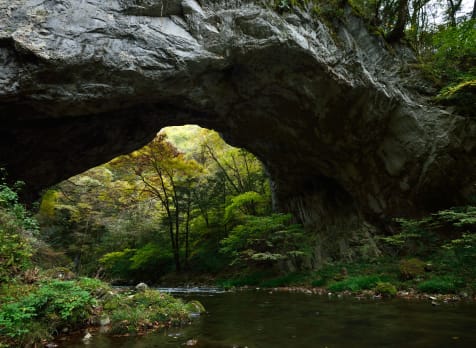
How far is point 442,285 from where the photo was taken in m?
8.41

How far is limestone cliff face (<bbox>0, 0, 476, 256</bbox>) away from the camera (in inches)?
325

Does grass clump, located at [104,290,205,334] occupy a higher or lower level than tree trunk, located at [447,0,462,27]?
lower

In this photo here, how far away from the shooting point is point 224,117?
12578mm

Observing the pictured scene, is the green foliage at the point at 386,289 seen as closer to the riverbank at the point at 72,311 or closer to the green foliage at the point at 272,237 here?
the green foliage at the point at 272,237

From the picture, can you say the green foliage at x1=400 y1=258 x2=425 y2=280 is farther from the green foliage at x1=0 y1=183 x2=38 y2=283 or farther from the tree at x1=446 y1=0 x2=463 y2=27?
the tree at x1=446 y1=0 x2=463 y2=27

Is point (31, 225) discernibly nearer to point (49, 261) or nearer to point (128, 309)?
point (128, 309)

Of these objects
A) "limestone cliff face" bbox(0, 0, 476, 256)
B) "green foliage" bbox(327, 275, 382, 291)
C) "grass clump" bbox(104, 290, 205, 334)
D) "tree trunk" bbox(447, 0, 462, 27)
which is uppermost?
"tree trunk" bbox(447, 0, 462, 27)

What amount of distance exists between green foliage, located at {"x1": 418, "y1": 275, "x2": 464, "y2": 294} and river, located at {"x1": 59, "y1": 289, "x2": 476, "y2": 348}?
1.49 metres

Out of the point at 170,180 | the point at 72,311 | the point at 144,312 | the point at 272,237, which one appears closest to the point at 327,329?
the point at 144,312

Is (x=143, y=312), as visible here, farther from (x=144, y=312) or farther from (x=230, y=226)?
(x=230, y=226)

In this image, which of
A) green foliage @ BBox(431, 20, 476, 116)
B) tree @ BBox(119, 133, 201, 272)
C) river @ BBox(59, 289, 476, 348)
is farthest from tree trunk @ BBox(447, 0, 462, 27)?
tree @ BBox(119, 133, 201, 272)

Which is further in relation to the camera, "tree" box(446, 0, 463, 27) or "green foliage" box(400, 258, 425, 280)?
"tree" box(446, 0, 463, 27)

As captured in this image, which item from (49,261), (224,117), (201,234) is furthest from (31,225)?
(201,234)

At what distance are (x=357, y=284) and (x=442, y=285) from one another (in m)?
2.43
